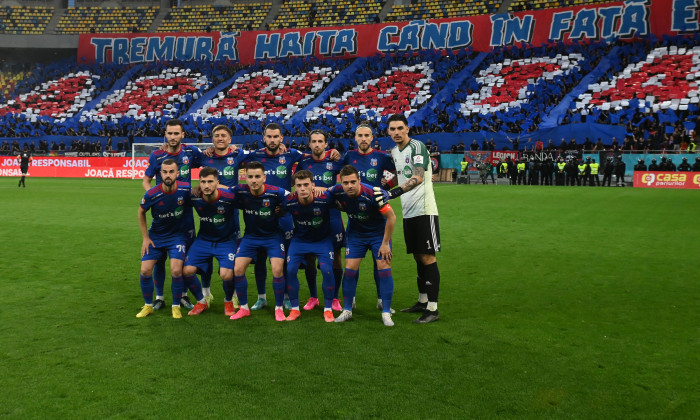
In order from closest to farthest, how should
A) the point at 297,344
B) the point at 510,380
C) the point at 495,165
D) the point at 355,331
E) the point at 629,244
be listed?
1. the point at 510,380
2. the point at 297,344
3. the point at 355,331
4. the point at 629,244
5. the point at 495,165

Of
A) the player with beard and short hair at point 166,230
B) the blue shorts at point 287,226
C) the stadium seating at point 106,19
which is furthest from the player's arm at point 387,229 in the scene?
the stadium seating at point 106,19

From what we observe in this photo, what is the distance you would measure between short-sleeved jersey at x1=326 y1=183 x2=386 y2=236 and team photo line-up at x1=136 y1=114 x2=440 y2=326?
0.04 ft

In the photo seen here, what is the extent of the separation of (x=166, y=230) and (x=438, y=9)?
47814mm

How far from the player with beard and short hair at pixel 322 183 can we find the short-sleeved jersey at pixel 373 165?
0.36 metres

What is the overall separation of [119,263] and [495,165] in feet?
86.7

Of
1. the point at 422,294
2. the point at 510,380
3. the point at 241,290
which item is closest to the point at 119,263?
the point at 241,290

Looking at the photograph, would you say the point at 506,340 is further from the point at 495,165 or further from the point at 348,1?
the point at 348,1

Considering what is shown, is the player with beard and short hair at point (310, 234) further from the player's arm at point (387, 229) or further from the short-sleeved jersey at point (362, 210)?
the player's arm at point (387, 229)

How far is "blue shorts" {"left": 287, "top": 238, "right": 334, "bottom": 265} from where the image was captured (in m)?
6.83

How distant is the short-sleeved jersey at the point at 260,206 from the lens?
687 centimetres

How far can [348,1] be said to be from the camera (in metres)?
55.4

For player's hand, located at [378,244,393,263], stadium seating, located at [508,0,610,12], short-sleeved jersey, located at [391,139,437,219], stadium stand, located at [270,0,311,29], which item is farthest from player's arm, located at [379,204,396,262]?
stadium stand, located at [270,0,311,29]

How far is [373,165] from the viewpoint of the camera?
284 inches

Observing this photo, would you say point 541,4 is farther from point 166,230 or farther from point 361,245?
point 166,230
